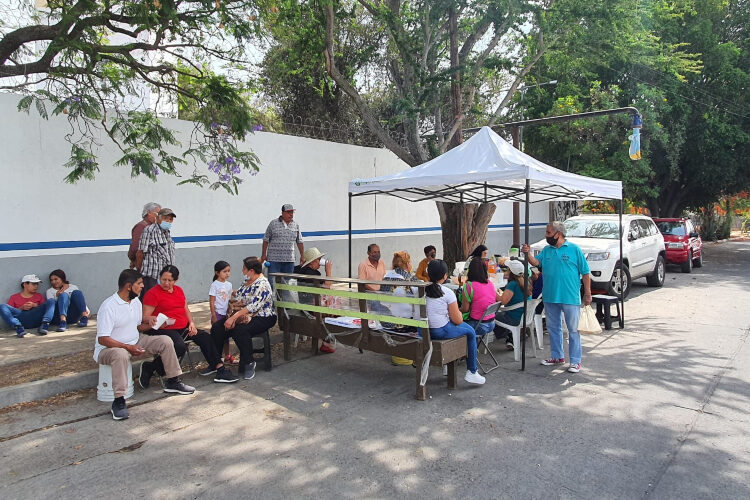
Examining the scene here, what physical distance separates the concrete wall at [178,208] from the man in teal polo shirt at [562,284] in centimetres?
604

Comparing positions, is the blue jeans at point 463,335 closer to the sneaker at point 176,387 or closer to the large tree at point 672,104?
the sneaker at point 176,387

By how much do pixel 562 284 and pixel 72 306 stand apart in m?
6.70

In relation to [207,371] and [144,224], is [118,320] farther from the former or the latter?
[144,224]

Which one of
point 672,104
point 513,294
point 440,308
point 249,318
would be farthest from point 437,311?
point 672,104

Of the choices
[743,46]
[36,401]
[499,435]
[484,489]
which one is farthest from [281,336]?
[743,46]

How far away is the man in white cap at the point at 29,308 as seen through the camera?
6961 millimetres

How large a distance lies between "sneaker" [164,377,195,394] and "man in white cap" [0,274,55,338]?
2977mm

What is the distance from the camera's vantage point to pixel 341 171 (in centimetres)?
1202

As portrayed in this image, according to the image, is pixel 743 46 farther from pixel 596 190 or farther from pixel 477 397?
pixel 477 397

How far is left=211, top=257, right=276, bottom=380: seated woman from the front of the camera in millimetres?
5598

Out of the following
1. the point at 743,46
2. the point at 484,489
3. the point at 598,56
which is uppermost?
the point at 743,46

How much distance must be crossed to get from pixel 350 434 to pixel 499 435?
119 cm

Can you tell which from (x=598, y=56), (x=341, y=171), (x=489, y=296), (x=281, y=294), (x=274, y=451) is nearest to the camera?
(x=274, y=451)

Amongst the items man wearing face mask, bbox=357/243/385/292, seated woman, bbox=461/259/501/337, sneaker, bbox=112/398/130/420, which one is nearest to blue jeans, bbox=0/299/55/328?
sneaker, bbox=112/398/130/420
